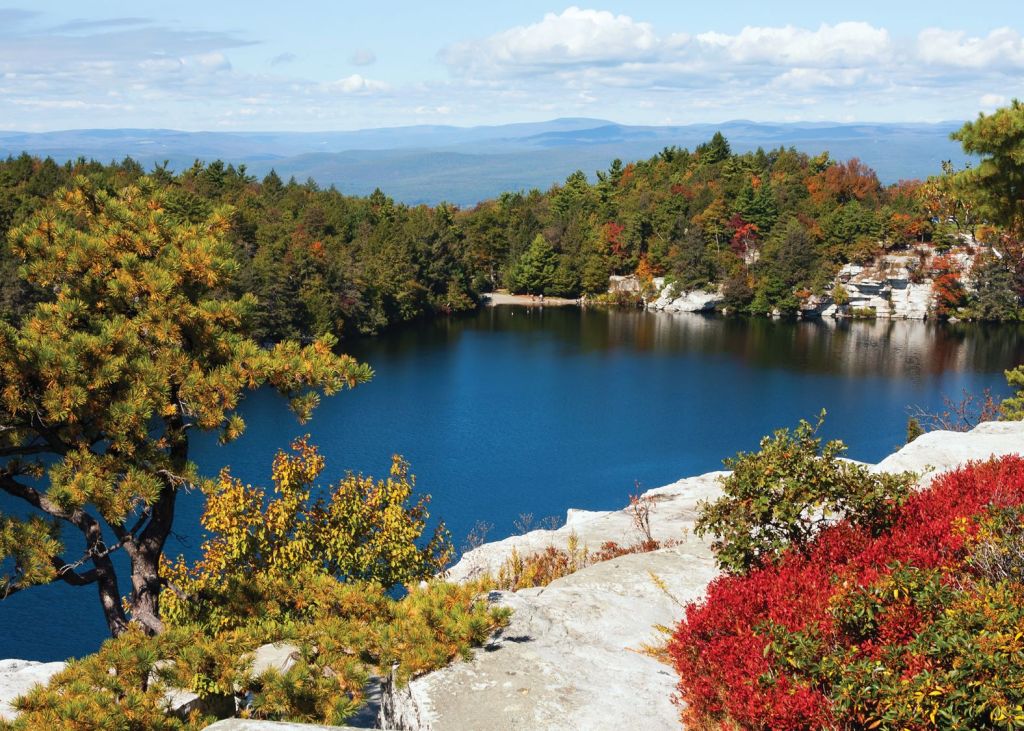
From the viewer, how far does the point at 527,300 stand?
89.9 m

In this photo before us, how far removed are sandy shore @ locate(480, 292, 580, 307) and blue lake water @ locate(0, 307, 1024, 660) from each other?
33.9 ft

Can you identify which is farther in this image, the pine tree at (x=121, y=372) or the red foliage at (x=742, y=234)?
the red foliage at (x=742, y=234)

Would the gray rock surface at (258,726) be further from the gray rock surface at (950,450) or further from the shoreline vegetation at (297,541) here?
the gray rock surface at (950,450)

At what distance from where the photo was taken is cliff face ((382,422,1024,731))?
820 centimetres

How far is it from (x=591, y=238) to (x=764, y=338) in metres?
26.6

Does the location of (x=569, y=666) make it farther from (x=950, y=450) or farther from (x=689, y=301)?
(x=689, y=301)

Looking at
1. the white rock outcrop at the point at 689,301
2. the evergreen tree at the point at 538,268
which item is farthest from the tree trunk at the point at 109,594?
the evergreen tree at the point at 538,268

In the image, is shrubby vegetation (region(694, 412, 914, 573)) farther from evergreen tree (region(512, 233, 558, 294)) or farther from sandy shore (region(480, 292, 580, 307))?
evergreen tree (region(512, 233, 558, 294))

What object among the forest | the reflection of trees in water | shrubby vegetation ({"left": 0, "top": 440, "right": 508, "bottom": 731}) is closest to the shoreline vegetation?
shrubby vegetation ({"left": 0, "top": 440, "right": 508, "bottom": 731})

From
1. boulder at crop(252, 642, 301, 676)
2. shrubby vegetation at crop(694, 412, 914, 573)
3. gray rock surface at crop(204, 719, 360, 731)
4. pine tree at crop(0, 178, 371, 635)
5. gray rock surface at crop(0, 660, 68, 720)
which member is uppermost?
pine tree at crop(0, 178, 371, 635)

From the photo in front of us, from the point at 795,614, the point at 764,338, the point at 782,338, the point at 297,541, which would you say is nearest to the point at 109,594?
the point at 297,541

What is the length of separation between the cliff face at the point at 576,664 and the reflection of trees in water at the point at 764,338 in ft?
159

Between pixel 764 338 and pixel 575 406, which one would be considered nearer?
pixel 575 406

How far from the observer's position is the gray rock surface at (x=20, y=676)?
405 inches
